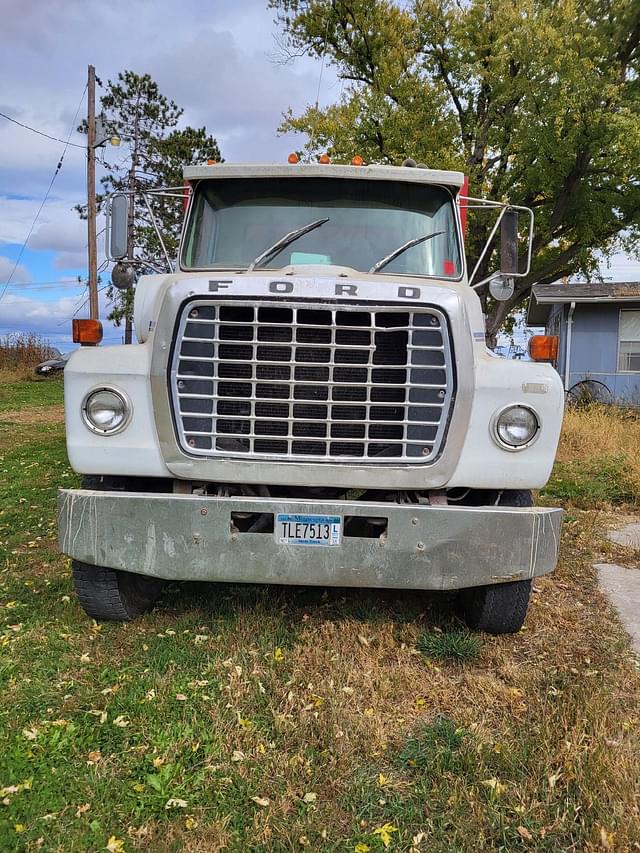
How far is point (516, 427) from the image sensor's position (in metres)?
3.21

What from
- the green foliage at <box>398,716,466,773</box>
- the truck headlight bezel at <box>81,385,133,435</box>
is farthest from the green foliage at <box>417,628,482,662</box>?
the truck headlight bezel at <box>81,385,133,435</box>

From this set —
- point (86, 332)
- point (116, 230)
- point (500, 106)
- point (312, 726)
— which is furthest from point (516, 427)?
point (500, 106)

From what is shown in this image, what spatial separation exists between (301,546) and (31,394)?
21.0m

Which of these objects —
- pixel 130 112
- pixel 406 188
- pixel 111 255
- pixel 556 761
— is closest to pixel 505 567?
pixel 556 761

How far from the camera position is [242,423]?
327 cm

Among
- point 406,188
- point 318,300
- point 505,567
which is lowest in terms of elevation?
point 505,567

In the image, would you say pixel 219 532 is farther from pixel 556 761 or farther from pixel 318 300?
pixel 556 761

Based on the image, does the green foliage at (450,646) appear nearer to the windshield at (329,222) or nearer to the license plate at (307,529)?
the license plate at (307,529)

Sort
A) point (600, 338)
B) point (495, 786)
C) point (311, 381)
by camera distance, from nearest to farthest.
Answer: point (495, 786)
point (311, 381)
point (600, 338)

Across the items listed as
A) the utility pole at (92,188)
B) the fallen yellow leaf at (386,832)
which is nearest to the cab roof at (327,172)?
Result: the fallen yellow leaf at (386,832)

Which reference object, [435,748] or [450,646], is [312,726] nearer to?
[435,748]

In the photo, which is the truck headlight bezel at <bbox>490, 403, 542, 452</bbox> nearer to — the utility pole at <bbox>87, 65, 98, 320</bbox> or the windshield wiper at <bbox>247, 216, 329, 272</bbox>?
the windshield wiper at <bbox>247, 216, 329, 272</bbox>

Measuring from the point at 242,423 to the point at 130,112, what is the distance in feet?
113

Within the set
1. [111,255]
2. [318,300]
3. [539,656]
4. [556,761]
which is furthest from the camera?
[111,255]
